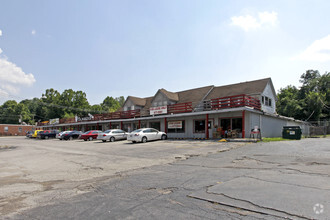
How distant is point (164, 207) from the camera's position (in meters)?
4.32

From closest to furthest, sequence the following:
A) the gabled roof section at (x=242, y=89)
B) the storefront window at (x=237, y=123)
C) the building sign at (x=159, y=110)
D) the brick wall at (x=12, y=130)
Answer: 1. the storefront window at (x=237, y=123)
2. the gabled roof section at (x=242, y=89)
3. the building sign at (x=159, y=110)
4. the brick wall at (x=12, y=130)

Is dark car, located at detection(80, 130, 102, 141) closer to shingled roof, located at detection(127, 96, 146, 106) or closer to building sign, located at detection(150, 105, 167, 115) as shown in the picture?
building sign, located at detection(150, 105, 167, 115)

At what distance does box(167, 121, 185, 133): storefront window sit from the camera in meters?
25.7

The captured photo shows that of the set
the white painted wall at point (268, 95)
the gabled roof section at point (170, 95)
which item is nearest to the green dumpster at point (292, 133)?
the white painted wall at point (268, 95)

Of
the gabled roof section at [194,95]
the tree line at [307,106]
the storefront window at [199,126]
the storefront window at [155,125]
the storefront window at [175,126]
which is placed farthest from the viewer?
the tree line at [307,106]

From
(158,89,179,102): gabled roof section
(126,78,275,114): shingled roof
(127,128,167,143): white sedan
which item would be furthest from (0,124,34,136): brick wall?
(127,128,167,143): white sedan

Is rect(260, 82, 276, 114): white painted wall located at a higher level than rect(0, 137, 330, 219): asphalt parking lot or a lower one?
→ higher

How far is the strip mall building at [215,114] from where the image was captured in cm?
2039

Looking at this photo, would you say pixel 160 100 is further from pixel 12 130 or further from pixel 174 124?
pixel 12 130

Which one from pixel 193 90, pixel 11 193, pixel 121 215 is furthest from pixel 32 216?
pixel 193 90

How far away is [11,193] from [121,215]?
153 inches

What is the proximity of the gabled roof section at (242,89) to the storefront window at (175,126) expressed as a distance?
571 centimetres

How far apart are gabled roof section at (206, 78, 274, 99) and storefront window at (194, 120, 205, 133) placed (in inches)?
189

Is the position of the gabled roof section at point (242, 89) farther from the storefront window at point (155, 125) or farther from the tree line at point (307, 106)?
the tree line at point (307, 106)
